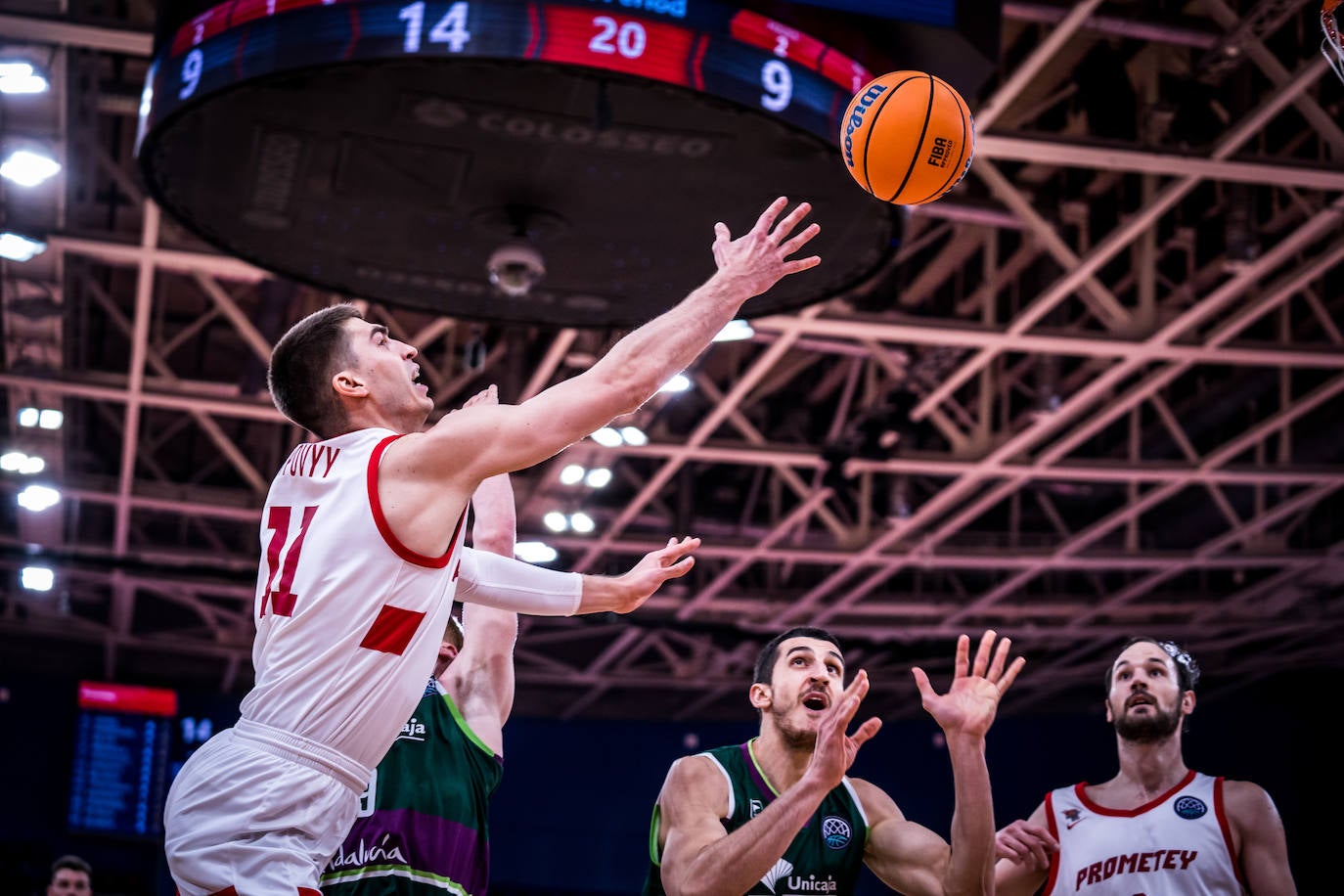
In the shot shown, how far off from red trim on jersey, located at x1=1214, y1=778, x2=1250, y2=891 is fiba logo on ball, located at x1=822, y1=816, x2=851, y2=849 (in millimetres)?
1586

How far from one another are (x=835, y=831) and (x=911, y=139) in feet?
8.64

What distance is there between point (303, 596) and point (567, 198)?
17.8 feet

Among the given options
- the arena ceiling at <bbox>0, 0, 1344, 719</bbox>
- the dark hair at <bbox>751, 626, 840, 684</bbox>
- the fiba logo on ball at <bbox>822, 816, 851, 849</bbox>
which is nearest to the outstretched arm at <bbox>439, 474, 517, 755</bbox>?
the dark hair at <bbox>751, 626, 840, 684</bbox>

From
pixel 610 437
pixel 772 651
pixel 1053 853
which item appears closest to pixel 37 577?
pixel 610 437

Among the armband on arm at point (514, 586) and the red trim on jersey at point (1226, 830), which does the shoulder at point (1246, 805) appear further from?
the armband on arm at point (514, 586)

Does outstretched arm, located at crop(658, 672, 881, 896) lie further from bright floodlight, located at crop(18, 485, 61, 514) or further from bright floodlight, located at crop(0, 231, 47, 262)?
bright floodlight, located at crop(18, 485, 61, 514)

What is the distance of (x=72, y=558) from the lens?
1867 cm

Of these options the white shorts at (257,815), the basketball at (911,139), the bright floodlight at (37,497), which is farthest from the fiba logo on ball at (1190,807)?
the bright floodlight at (37,497)

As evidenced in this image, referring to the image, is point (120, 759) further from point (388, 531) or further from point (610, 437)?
point (388, 531)

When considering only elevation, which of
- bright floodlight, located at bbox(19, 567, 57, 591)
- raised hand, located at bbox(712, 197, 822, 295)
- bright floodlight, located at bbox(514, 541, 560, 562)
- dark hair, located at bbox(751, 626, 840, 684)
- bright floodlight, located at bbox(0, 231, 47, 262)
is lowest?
dark hair, located at bbox(751, 626, 840, 684)

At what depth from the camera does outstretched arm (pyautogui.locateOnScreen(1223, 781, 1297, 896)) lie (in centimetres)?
568

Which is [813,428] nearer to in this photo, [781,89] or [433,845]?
[781,89]

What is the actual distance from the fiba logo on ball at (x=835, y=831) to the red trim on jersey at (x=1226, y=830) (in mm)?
1586

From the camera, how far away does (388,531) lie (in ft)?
11.4
